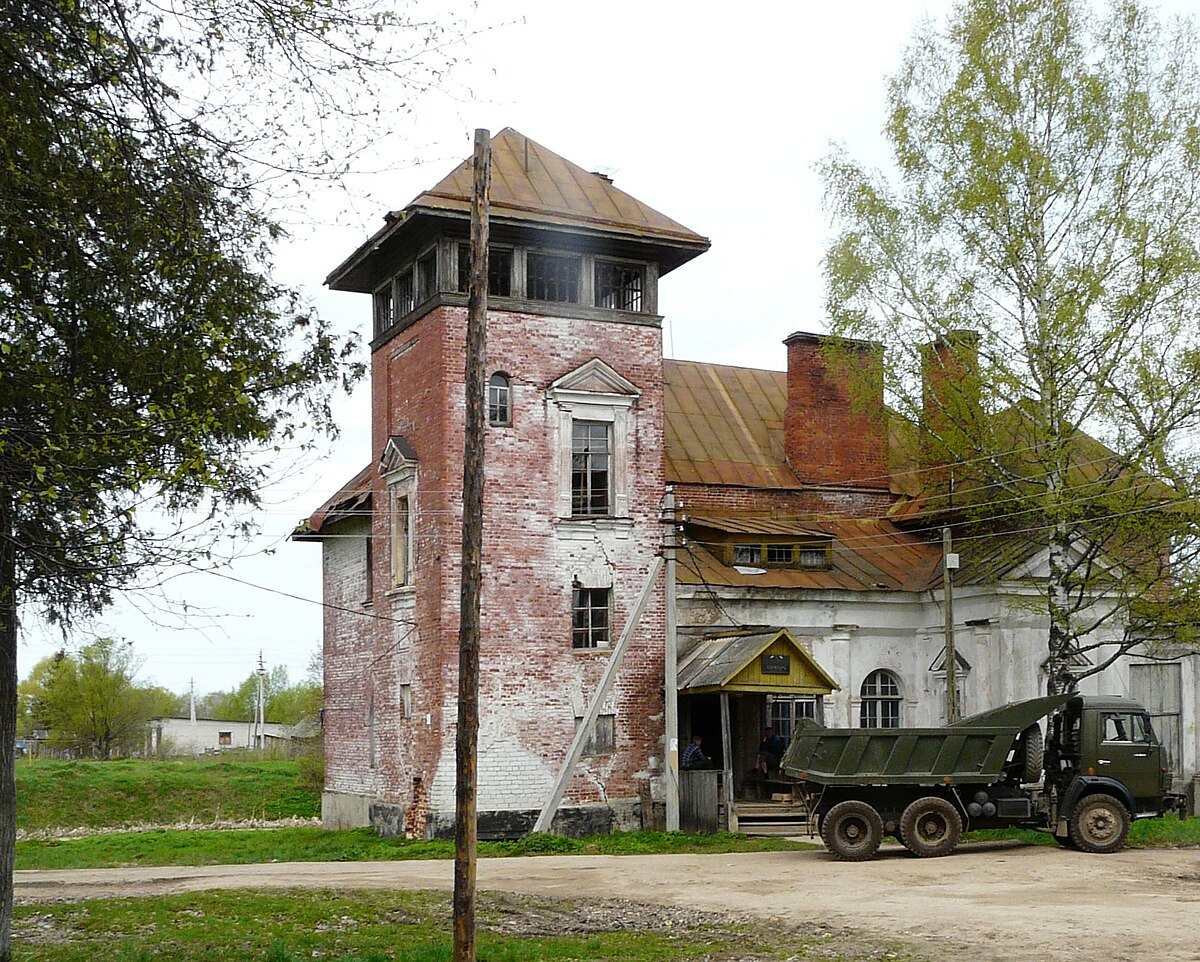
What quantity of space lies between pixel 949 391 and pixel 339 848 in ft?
43.0

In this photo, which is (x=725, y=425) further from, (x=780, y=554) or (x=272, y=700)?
(x=272, y=700)

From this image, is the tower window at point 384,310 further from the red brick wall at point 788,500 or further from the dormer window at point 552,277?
the red brick wall at point 788,500

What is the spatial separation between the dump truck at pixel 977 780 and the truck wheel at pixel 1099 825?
0.6 inches

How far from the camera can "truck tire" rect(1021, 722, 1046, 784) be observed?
20344 mm

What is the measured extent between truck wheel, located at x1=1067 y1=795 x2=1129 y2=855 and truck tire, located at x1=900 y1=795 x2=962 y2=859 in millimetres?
1727

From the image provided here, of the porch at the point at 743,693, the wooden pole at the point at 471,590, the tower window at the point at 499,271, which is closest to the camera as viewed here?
the wooden pole at the point at 471,590

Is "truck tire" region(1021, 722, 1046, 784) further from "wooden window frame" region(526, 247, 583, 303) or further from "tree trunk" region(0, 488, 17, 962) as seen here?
"tree trunk" region(0, 488, 17, 962)

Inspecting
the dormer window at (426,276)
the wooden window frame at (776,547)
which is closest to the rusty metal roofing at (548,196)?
the dormer window at (426,276)

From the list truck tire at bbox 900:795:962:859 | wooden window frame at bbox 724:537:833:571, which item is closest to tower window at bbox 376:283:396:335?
wooden window frame at bbox 724:537:833:571

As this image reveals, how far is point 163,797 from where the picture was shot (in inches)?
1652

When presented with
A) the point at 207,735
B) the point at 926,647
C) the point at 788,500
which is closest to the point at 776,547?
the point at 788,500

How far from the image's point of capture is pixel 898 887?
16797 millimetres

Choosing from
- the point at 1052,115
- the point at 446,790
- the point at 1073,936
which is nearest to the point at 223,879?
the point at 446,790

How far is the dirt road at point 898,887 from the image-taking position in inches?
514
